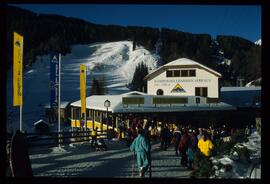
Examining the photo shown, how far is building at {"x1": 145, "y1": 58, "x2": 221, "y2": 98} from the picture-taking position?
27.5 metres

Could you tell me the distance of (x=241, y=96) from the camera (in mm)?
33844

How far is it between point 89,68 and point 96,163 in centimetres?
11298

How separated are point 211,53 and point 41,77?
46627 mm

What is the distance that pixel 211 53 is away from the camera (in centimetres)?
9006

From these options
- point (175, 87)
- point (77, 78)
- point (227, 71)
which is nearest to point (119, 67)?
point (77, 78)

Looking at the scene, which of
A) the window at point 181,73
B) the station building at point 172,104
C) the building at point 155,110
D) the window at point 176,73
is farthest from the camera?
the window at point 176,73

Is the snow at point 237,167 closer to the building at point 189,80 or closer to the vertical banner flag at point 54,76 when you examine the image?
the vertical banner flag at point 54,76

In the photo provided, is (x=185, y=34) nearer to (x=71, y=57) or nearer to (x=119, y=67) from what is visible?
(x=119, y=67)

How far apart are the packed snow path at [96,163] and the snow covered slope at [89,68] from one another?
40.4m

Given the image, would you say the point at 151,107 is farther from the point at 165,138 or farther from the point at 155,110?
the point at 165,138

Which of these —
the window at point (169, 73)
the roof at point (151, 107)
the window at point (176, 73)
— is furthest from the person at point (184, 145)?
the window at point (169, 73)

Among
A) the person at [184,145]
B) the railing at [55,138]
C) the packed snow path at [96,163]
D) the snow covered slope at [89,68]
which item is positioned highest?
the snow covered slope at [89,68]

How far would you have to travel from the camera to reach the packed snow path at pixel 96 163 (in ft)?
28.5

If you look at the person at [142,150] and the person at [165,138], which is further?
the person at [165,138]
